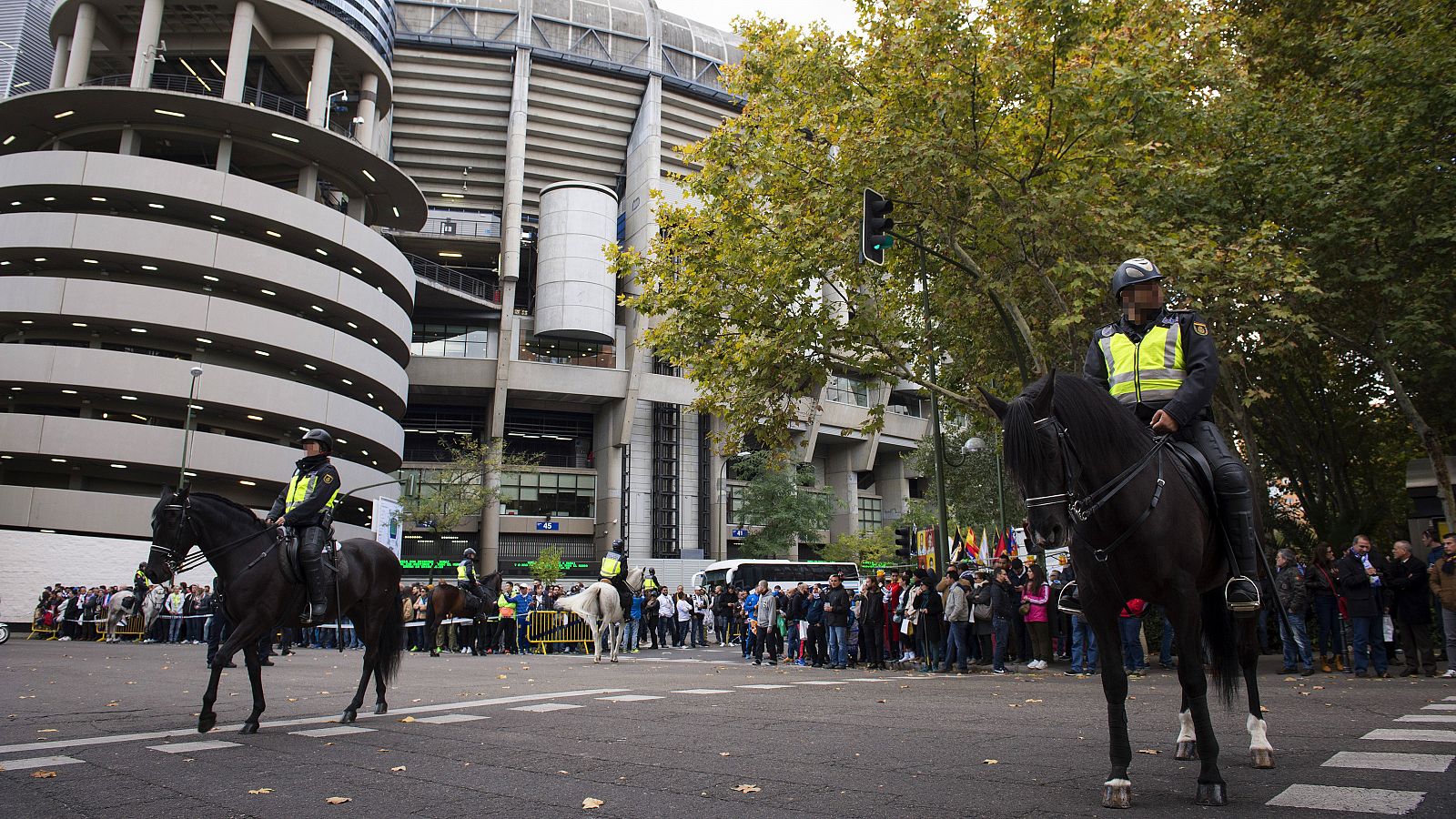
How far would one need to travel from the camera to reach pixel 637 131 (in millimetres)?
59250

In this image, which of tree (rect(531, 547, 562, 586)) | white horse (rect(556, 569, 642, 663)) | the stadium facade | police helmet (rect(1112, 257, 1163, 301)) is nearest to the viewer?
police helmet (rect(1112, 257, 1163, 301))

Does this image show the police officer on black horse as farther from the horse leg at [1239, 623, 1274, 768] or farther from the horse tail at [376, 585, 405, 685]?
the horse tail at [376, 585, 405, 685]

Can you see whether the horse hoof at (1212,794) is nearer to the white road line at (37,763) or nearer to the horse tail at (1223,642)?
the horse tail at (1223,642)

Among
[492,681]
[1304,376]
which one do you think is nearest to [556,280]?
[1304,376]

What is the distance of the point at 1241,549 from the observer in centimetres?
480

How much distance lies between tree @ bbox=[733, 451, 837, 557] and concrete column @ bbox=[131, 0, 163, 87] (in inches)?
1400

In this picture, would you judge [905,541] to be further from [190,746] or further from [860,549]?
[860,549]

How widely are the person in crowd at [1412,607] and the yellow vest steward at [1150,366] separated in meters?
11.3

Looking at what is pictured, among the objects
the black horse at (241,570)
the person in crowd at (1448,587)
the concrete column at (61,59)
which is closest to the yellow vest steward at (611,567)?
the black horse at (241,570)

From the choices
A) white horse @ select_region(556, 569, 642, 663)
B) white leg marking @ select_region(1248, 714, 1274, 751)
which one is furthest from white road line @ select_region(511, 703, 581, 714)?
white horse @ select_region(556, 569, 642, 663)

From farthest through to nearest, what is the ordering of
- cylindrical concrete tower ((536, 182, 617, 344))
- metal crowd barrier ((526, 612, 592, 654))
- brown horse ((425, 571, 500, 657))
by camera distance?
cylindrical concrete tower ((536, 182, 617, 344)), metal crowd barrier ((526, 612, 592, 654)), brown horse ((425, 571, 500, 657))

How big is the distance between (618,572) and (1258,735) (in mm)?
17372

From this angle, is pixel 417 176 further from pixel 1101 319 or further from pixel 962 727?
pixel 962 727

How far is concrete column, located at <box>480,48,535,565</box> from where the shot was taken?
2159 inches
